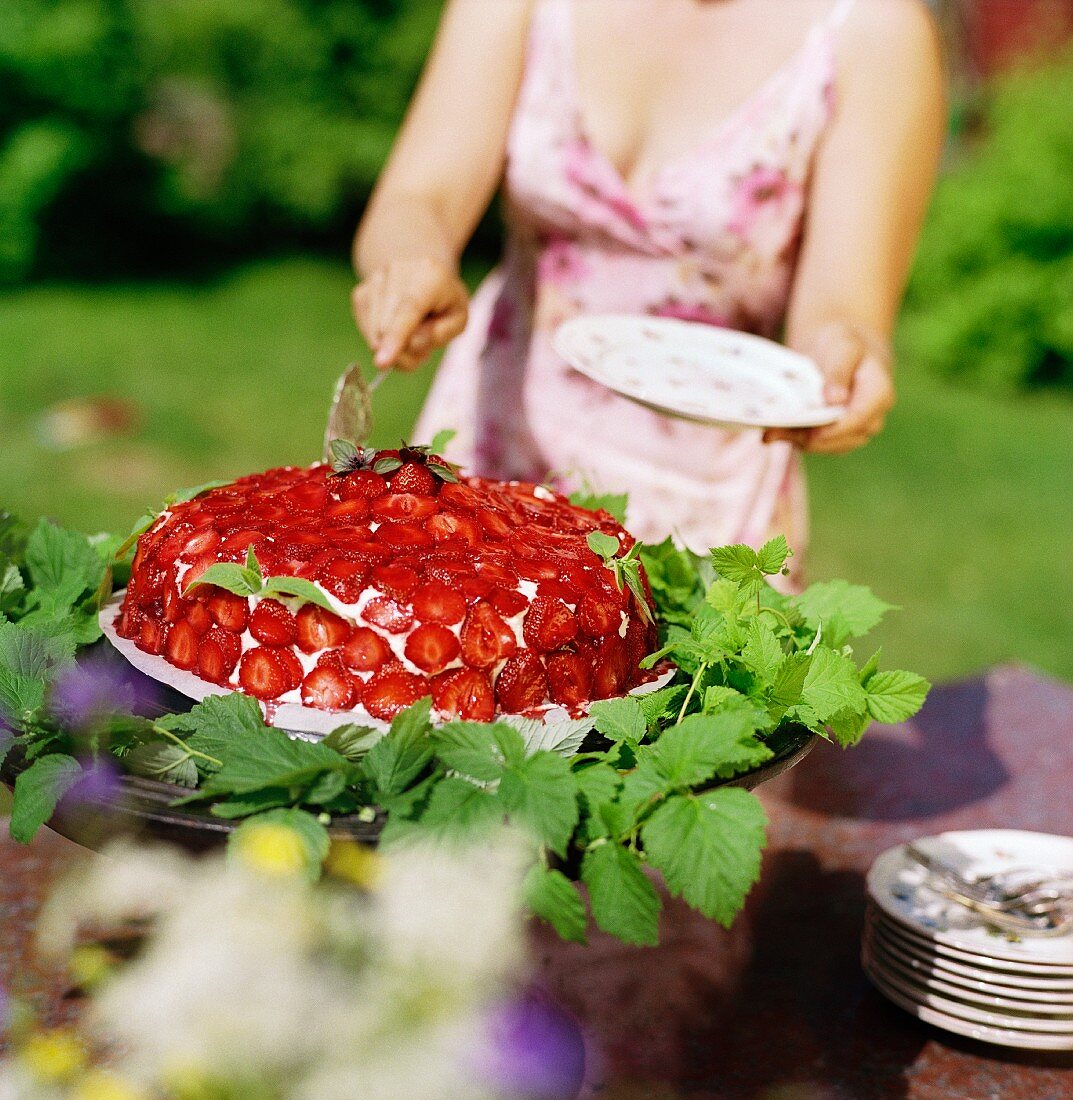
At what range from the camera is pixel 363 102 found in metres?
9.47

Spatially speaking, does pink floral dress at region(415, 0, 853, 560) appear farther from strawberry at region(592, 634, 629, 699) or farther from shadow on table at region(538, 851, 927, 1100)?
strawberry at region(592, 634, 629, 699)

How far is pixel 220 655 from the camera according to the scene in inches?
45.2

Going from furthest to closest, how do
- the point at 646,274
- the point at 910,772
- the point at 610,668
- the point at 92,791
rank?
the point at 646,274 → the point at 910,772 → the point at 610,668 → the point at 92,791

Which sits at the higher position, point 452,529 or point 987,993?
point 452,529

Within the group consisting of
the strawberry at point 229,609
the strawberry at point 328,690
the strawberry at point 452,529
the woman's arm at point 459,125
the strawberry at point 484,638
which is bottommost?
the strawberry at point 328,690

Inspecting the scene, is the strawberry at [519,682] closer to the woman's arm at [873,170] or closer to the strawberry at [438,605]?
the strawberry at [438,605]

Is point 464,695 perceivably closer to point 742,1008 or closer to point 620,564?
point 620,564

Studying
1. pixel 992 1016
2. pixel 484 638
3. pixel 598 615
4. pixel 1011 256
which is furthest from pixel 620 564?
pixel 1011 256

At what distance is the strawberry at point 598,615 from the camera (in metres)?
1.19

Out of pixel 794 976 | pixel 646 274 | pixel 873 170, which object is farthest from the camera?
pixel 646 274

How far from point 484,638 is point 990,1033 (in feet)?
2.31

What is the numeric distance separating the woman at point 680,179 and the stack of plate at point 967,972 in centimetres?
101

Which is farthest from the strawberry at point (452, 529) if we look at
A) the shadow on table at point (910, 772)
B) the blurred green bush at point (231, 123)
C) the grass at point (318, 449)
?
the blurred green bush at point (231, 123)

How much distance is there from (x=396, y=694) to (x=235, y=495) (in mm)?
348
